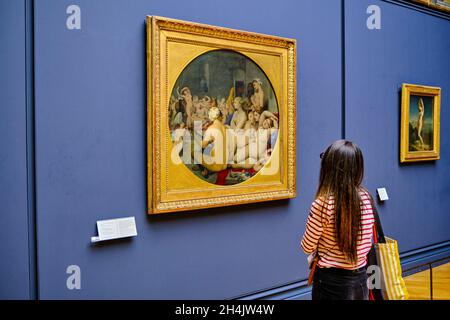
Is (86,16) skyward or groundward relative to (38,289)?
skyward

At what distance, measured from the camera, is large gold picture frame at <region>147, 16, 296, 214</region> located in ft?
14.9

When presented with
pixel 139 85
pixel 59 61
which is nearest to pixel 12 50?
pixel 59 61

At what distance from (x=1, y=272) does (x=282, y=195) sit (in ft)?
10.6

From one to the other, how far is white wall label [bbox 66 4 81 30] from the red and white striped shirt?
2.63m

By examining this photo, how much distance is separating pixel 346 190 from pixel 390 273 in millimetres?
868

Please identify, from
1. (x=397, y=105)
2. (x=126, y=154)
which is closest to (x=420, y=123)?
(x=397, y=105)

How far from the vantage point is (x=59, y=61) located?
404cm

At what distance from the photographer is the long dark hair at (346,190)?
326cm

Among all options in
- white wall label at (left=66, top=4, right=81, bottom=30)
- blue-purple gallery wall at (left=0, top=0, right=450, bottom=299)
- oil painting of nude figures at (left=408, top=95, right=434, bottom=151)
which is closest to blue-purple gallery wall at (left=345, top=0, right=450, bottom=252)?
blue-purple gallery wall at (left=0, top=0, right=450, bottom=299)

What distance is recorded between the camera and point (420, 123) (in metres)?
7.77

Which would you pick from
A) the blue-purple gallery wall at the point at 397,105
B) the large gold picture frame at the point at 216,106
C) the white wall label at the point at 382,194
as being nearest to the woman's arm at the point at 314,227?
the large gold picture frame at the point at 216,106

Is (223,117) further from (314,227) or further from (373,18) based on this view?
→ (373,18)

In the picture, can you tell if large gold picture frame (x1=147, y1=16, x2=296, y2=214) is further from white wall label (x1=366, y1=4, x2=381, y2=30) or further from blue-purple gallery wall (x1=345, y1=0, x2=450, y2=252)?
white wall label (x1=366, y1=4, x2=381, y2=30)

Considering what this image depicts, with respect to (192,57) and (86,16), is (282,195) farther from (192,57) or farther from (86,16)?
(86,16)
